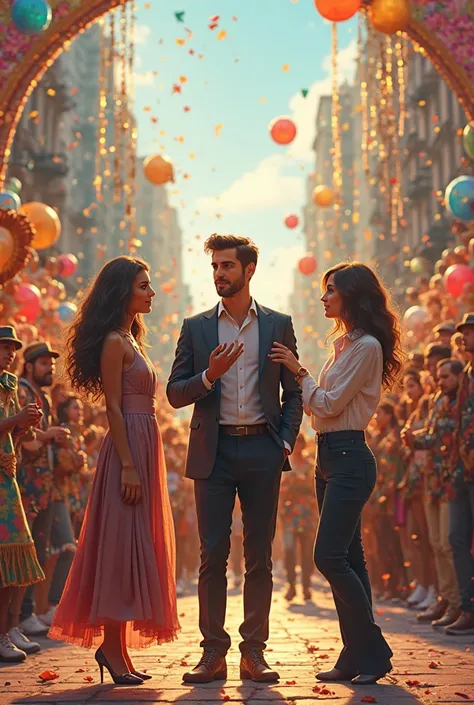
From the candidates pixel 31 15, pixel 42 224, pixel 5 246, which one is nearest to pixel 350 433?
pixel 5 246

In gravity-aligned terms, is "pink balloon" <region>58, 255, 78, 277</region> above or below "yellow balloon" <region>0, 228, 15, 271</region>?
above

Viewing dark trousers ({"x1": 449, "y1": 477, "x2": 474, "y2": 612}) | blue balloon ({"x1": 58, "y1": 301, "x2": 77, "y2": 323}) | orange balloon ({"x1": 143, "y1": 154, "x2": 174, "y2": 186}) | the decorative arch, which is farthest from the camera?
blue balloon ({"x1": 58, "y1": 301, "x2": 77, "y2": 323})

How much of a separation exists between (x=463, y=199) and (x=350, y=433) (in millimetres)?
8820

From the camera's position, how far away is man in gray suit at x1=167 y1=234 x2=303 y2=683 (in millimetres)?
5867

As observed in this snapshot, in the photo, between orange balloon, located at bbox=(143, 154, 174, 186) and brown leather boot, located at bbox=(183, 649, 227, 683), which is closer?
brown leather boot, located at bbox=(183, 649, 227, 683)

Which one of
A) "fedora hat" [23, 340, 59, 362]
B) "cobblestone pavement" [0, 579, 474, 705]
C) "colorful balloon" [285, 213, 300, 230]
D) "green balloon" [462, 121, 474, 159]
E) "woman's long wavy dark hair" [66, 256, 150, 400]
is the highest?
"colorful balloon" [285, 213, 300, 230]

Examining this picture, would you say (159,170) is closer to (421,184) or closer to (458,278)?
(458,278)

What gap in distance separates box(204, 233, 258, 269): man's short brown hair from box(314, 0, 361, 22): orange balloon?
6.60 meters

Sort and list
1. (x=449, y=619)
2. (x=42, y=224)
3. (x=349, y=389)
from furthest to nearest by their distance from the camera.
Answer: (x=42, y=224) < (x=449, y=619) < (x=349, y=389)

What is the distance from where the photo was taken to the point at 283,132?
18.5m

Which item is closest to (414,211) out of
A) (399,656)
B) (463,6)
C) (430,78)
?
(430,78)

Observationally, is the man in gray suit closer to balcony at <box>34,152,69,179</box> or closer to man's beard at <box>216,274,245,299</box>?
man's beard at <box>216,274,245,299</box>

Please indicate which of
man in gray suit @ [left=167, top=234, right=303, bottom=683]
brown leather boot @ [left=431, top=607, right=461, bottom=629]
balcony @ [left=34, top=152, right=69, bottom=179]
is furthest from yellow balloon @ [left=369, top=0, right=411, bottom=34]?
balcony @ [left=34, top=152, right=69, bottom=179]

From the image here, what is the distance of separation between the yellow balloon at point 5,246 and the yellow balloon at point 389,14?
4.54 metres
